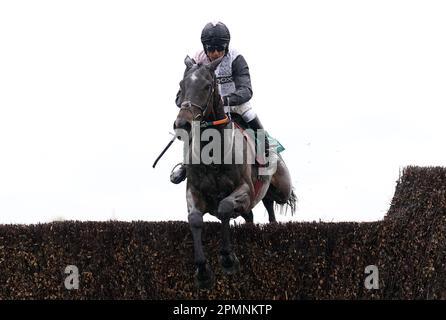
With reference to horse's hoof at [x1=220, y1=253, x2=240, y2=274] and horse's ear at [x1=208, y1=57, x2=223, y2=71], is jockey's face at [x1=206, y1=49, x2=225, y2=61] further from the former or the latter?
horse's hoof at [x1=220, y1=253, x2=240, y2=274]

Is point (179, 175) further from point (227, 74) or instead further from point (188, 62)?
point (188, 62)

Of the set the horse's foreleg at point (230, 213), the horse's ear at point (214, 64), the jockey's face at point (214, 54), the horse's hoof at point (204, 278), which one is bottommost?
the horse's hoof at point (204, 278)

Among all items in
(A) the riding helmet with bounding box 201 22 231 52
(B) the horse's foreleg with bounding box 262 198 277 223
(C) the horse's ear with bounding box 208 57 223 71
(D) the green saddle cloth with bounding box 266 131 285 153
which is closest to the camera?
(C) the horse's ear with bounding box 208 57 223 71

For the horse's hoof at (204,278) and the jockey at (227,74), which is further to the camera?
the jockey at (227,74)

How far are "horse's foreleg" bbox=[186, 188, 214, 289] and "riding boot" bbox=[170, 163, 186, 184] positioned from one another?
0.67m

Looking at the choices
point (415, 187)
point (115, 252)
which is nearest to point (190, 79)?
point (115, 252)

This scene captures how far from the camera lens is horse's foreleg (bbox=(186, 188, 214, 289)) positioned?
11.1 metres

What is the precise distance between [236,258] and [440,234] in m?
2.70

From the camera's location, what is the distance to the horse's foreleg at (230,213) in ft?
36.6

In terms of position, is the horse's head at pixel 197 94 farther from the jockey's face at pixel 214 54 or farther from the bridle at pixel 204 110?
the jockey's face at pixel 214 54

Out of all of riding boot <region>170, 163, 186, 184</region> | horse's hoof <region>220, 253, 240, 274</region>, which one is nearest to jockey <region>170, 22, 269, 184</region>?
riding boot <region>170, 163, 186, 184</region>

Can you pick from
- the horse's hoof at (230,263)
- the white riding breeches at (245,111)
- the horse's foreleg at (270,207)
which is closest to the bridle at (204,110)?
the white riding breeches at (245,111)

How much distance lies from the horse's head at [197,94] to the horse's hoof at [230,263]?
5.05 feet
